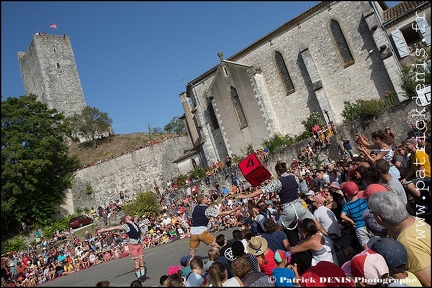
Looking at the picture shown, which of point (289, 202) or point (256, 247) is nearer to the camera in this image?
point (256, 247)

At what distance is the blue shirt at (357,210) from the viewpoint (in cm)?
595

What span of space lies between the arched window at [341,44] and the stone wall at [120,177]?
23501 mm

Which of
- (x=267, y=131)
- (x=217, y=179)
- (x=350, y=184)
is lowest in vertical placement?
(x=350, y=184)

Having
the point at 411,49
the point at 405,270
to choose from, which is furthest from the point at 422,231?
the point at 411,49

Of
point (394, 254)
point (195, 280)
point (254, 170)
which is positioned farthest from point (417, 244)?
point (254, 170)

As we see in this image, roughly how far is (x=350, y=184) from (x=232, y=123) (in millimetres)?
23932

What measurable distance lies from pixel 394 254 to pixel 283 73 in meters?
25.6

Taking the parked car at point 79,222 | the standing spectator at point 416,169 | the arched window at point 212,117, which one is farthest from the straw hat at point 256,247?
the parked car at point 79,222

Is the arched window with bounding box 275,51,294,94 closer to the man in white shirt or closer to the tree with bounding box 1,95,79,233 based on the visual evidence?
the tree with bounding box 1,95,79,233

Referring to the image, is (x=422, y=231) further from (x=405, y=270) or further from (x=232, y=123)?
(x=232, y=123)

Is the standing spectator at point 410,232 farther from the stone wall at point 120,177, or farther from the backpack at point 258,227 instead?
the stone wall at point 120,177

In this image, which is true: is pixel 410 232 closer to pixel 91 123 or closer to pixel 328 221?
pixel 328 221

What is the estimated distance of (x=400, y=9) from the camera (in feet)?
73.3

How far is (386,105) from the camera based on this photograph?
21094 millimetres
